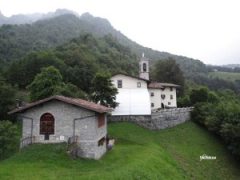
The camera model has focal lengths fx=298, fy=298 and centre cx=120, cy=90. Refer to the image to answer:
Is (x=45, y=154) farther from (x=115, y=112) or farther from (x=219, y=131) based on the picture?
(x=219, y=131)

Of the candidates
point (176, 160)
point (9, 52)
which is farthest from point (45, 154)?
point (9, 52)

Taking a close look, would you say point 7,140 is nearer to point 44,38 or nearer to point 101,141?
point 101,141

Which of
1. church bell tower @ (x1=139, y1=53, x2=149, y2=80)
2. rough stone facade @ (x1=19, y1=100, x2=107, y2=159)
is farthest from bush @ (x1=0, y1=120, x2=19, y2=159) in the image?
church bell tower @ (x1=139, y1=53, x2=149, y2=80)

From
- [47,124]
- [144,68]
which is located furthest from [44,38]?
[47,124]

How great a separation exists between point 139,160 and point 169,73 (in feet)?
179

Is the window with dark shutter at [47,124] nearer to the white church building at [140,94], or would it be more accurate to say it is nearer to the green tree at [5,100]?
the white church building at [140,94]

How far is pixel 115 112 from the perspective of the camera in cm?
4556

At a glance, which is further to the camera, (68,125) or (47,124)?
(47,124)

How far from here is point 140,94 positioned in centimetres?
4925

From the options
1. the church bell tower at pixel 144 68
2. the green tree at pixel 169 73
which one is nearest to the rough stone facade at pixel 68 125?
the church bell tower at pixel 144 68

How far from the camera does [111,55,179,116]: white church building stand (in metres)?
46.1

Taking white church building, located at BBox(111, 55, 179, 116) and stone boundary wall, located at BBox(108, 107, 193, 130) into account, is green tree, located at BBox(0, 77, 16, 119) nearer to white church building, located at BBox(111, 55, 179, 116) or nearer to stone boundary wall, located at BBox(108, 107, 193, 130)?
stone boundary wall, located at BBox(108, 107, 193, 130)

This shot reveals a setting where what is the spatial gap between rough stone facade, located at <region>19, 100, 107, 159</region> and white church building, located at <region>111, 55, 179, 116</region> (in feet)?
63.2

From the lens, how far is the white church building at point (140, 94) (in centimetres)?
4609
